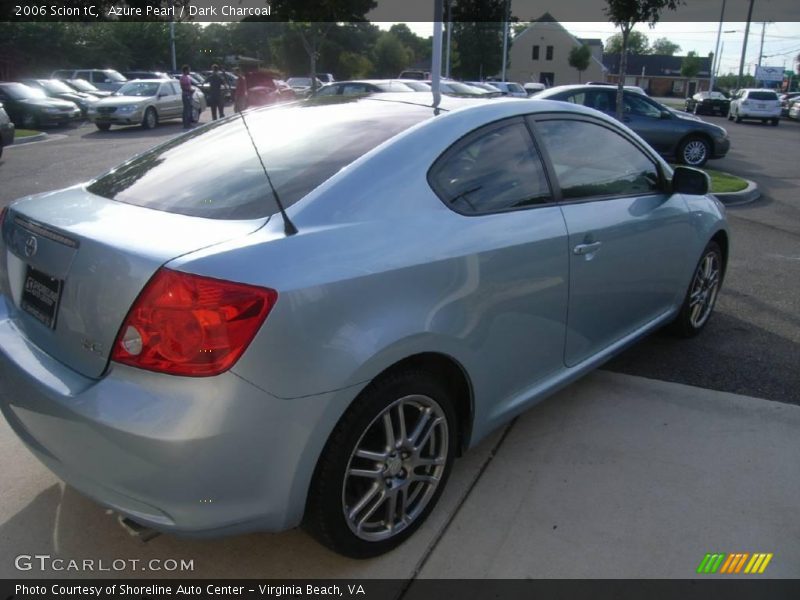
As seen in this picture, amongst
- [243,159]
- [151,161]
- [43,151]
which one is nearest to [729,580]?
[243,159]

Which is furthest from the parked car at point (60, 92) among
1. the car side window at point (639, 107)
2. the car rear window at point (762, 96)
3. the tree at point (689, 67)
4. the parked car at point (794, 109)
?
the tree at point (689, 67)

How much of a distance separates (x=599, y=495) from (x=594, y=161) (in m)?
1.62

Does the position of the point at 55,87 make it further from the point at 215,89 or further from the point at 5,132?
→ the point at 5,132

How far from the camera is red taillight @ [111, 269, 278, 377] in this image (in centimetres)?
193

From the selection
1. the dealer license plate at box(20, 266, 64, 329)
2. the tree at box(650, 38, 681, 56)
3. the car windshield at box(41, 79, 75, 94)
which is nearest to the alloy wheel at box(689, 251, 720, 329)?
the dealer license plate at box(20, 266, 64, 329)

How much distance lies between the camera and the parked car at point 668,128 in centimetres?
1291

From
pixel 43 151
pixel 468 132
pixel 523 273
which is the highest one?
pixel 468 132

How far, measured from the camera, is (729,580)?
2445mm

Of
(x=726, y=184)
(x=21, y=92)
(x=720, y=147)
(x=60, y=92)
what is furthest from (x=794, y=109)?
(x=21, y=92)

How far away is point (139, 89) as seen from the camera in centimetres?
2119

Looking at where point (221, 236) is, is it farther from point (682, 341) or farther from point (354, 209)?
point (682, 341)

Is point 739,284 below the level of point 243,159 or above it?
below

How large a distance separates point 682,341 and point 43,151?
14340 millimetres

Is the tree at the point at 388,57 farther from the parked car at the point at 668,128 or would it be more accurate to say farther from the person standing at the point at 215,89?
the parked car at the point at 668,128
